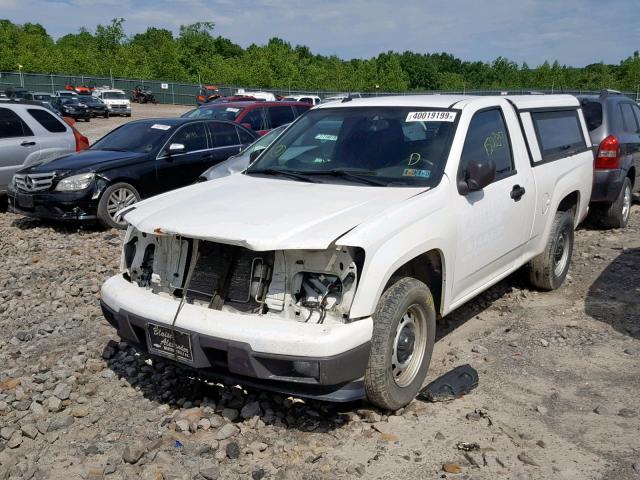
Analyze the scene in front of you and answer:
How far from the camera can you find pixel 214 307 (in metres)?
3.57

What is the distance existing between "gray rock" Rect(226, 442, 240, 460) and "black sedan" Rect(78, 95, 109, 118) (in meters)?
37.3

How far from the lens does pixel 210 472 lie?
3.29 metres

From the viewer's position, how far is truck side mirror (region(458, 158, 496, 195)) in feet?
14.0

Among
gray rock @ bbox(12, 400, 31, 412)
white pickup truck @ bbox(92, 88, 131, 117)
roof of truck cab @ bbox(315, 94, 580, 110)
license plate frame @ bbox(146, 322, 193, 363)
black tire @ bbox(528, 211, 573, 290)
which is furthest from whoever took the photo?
white pickup truck @ bbox(92, 88, 131, 117)

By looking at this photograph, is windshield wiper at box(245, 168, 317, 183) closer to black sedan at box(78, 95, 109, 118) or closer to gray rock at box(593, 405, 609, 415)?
gray rock at box(593, 405, 609, 415)

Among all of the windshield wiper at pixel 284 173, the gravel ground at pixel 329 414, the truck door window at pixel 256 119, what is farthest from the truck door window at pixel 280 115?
the windshield wiper at pixel 284 173

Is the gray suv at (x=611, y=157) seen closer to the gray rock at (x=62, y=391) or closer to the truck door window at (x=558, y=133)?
the truck door window at (x=558, y=133)

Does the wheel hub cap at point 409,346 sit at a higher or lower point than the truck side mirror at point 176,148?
lower

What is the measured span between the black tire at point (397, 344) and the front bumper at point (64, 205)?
20.1 feet

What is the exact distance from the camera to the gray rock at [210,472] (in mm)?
3262

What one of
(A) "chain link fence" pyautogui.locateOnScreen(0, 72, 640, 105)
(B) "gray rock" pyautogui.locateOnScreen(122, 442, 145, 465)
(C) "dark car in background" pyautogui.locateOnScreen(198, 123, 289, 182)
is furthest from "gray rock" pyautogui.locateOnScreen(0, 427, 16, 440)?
(A) "chain link fence" pyautogui.locateOnScreen(0, 72, 640, 105)

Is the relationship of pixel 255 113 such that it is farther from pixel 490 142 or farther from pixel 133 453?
pixel 133 453

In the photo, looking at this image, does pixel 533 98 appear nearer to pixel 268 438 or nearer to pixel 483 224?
pixel 483 224

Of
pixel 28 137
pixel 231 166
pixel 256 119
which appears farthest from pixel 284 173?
pixel 256 119
